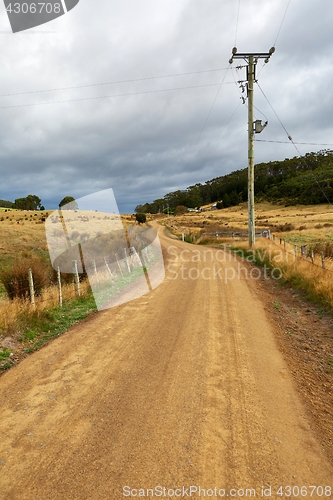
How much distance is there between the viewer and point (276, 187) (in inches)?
4286

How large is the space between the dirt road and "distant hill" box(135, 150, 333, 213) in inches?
2765

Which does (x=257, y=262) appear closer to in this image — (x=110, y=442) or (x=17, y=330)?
(x=17, y=330)

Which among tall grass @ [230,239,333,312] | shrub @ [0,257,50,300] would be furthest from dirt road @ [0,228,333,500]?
shrub @ [0,257,50,300]

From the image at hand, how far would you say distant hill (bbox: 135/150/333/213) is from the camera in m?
90.3

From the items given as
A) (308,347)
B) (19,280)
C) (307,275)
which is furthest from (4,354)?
(307,275)

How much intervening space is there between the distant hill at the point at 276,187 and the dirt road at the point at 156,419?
70227 millimetres

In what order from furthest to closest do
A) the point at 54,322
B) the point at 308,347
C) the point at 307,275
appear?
1. the point at 307,275
2. the point at 54,322
3. the point at 308,347

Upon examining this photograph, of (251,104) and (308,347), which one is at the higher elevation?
(251,104)

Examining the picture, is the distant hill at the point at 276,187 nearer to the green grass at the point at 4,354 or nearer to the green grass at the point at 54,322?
the green grass at the point at 54,322

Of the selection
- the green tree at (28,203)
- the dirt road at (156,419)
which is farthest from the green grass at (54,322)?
the green tree at (28,203)

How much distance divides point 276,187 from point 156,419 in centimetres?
11562

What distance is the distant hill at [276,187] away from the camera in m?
90.3

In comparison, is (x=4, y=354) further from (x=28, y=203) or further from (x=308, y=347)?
(x=28, y=203)

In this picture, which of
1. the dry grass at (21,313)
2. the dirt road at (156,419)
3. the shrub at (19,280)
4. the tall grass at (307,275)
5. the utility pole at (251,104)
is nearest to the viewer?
the dirt road at (156,419)
